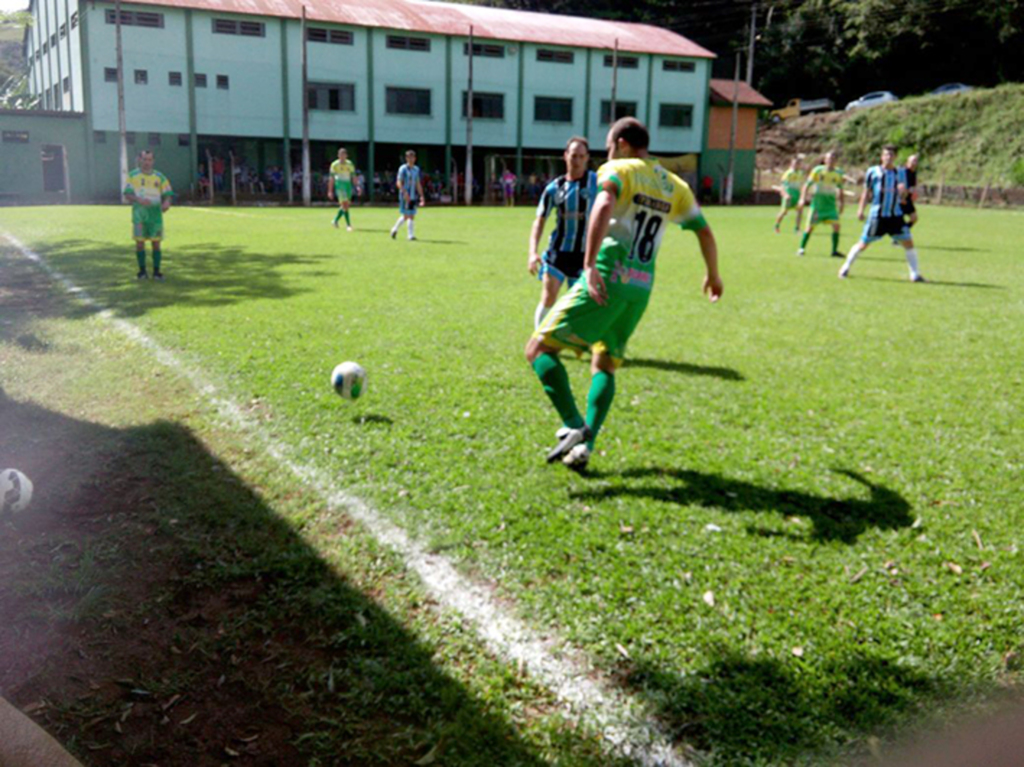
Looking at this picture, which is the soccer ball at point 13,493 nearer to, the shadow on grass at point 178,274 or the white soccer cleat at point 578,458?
the white soccer cleat at point 578,458

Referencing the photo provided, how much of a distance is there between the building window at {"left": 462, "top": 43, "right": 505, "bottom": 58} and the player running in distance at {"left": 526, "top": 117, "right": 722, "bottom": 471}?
4340cm

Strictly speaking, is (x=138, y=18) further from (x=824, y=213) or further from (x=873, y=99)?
(x=873, y=99)

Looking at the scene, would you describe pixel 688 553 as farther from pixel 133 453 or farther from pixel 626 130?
pixel 133 453

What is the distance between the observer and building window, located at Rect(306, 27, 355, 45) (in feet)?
137

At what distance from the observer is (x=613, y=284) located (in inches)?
204

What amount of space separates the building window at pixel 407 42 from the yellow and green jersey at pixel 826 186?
31.0 m

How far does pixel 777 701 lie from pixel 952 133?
195ft

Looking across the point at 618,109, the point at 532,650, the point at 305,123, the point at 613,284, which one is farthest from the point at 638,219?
the point at 618,109

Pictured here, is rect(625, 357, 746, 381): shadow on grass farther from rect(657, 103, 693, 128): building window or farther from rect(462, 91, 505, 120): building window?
rect(657, 103, 693, 128): building window

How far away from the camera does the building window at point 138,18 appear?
38.4m

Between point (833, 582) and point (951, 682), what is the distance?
0.77 metres

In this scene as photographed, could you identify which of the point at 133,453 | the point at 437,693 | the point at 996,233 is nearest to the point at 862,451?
the point at 437,693

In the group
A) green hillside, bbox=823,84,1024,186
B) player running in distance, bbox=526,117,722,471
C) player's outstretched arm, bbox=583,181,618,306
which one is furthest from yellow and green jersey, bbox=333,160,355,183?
green hillside, bbox=823,84,1024,186

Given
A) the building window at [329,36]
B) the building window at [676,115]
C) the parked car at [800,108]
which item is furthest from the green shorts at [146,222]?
the parked car at [800,108]
